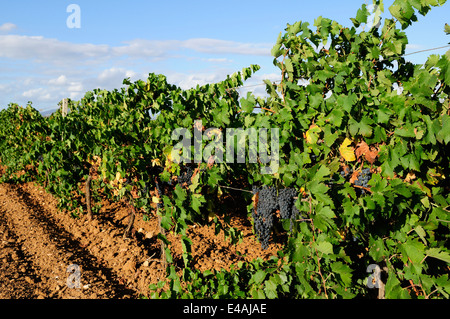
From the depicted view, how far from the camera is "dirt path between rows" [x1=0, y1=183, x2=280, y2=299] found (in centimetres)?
404

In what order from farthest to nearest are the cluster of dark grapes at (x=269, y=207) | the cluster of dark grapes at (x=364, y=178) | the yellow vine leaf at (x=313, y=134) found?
1. the cluster of dark grapes at (x=269, y=207)
2. the yellow vine leaf at (x=313, y=134)
3. the cluster of dark grapes at (x=364, y=178)

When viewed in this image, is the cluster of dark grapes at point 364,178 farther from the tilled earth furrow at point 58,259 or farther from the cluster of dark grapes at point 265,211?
the tilled earth furrow at point 58,259

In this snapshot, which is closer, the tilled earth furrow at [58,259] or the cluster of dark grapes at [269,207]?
the cluster of dark grapes at [269,207]

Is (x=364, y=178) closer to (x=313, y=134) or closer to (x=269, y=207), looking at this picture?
(x=313, y=134)

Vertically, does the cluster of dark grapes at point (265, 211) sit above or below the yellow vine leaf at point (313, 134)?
below

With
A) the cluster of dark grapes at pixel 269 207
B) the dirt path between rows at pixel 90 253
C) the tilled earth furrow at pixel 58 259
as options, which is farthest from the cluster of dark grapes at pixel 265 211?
the tilled earth furrow at pixel 58 259

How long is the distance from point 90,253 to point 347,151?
13.2ft

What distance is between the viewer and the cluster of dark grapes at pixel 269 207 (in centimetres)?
250

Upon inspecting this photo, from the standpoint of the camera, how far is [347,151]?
2.21 m

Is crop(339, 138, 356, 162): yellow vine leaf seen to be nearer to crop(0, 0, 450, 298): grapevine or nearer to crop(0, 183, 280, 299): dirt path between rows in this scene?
crop(0, 0, 450, 298): grapevine

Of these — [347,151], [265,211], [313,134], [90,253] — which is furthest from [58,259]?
[347,151]

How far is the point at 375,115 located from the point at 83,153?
4765mm

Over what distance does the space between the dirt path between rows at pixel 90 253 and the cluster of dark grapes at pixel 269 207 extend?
0.44m

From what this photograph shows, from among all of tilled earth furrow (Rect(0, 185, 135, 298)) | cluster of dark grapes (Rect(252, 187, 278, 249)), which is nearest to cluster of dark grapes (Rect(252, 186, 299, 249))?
cluster of dark grapes (Rect(252, 187, 278, 249))
